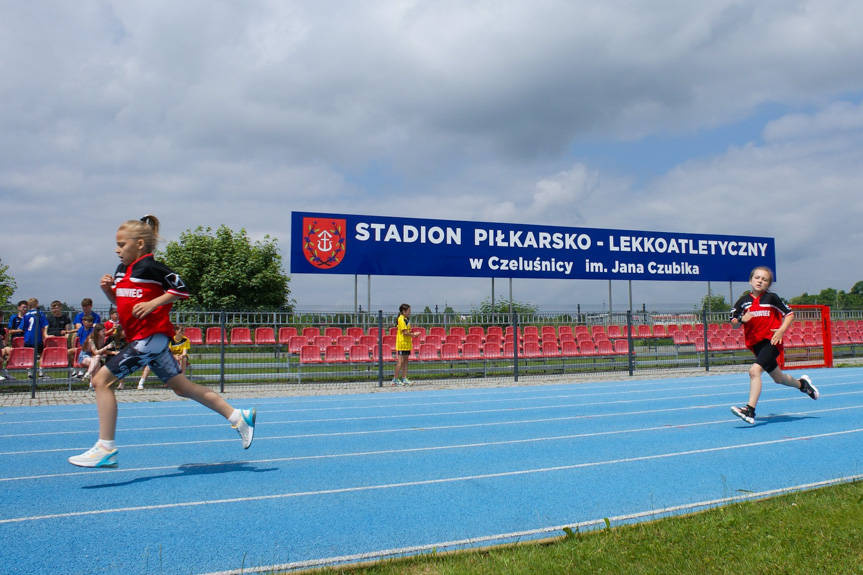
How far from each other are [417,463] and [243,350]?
9.69 m

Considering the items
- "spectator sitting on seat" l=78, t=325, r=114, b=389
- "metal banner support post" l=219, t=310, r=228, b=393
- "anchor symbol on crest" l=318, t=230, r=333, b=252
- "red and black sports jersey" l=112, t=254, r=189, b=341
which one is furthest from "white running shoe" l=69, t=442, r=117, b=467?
"anchor symbol on crest" l=318, t=230, r=333, b=252

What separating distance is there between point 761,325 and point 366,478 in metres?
5.64

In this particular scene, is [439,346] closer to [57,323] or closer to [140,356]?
[57,323]

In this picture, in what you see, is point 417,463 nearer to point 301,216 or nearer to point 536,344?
point 536,344

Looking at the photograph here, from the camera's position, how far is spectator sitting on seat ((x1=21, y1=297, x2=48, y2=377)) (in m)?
12.9

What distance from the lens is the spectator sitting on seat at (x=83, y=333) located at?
44.2 feet

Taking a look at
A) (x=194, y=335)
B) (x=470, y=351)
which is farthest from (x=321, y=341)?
(x=470, y=351)

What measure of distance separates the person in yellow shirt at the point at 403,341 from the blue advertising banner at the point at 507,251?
6.06 meters

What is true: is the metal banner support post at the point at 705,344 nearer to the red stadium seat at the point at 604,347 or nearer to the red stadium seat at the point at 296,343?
the red stadium seat at the point at 604,347

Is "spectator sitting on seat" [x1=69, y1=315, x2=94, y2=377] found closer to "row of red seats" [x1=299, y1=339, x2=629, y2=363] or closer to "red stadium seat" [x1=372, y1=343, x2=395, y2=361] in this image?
"row of red seats" [x1=299, y1=339, x2=629, y2=363]

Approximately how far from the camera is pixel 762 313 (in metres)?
8.02

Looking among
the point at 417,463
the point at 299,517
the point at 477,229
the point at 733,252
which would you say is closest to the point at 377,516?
the point at 299,517

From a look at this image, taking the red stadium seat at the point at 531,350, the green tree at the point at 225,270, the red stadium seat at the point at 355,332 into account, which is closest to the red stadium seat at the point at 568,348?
the red stadium seat at the point at 531,350

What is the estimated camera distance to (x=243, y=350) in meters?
14.7
